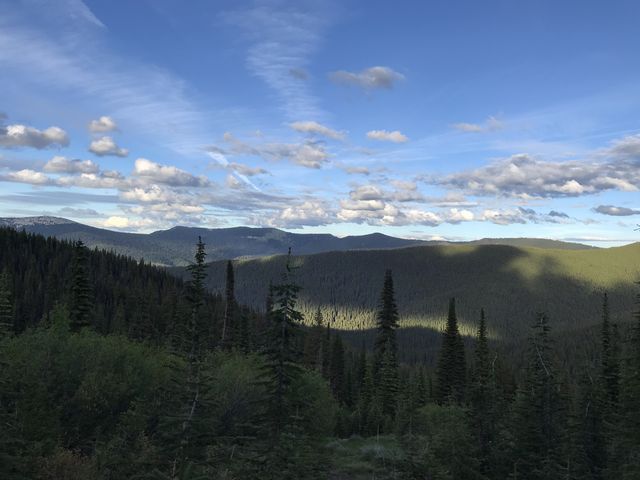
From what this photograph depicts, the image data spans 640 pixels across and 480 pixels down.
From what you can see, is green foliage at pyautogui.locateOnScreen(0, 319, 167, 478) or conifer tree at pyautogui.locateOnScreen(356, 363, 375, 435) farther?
conifer tree at pyautogui.locateOnScreen(356, 363, 375, 435)

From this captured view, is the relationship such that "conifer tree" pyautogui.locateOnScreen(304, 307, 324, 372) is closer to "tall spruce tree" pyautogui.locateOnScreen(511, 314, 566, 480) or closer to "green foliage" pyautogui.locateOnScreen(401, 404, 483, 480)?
"green foliage" pyautogui.locateOnScreen(401, 404, 483, 480)

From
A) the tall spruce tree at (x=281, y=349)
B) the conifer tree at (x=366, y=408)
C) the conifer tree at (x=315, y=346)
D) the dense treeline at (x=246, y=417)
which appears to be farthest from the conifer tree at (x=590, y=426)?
the conifer tree at (x=315, y=346)

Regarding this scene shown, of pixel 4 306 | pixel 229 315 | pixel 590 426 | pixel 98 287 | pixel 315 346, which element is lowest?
pixel 315 346

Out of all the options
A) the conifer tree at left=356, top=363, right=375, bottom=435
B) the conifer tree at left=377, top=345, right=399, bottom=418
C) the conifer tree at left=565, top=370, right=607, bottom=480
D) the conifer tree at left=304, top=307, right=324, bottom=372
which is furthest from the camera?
the conifer tree at left=304, top=307, right=324, bottom=372

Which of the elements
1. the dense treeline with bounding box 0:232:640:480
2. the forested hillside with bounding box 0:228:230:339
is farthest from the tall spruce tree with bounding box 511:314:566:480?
the forested hillside with bounding box 0:228:230:339

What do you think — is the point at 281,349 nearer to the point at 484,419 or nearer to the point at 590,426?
the point at 484,419

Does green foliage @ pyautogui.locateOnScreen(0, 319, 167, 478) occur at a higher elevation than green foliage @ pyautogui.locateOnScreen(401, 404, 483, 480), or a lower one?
higher

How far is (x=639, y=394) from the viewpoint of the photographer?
110 ft

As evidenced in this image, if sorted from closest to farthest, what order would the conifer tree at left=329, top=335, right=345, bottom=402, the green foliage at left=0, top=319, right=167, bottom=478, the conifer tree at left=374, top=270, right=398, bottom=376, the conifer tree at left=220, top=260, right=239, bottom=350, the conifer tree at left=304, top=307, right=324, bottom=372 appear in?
the green foliage at left=0, top=319, right=167, bottom=478, the conifer tree at left=374, top=270, right=398, bottom=376, the conifer tree at left=304, top=307, right=324, bottom=372, the conifer tree at left=220, top=260, right=239, bottom=350, the conifer tree at left=329, top=335, right=345, bottom=402

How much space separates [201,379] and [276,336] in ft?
9.70

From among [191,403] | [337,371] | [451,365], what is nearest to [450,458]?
[191,403]

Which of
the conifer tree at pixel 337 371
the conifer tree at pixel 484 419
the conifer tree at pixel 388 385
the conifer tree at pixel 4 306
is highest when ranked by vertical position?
the conifer tree at pixel 4 306

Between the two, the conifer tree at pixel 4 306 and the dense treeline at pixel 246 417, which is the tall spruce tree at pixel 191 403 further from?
the conifer tree at pixel 4 306

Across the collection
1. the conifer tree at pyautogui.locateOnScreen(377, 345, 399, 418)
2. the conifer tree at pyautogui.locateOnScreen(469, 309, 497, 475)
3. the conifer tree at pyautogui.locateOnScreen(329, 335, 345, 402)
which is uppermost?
the conifer tree at pyautogui.locateOnScreen(469, 309, 497, 475)
